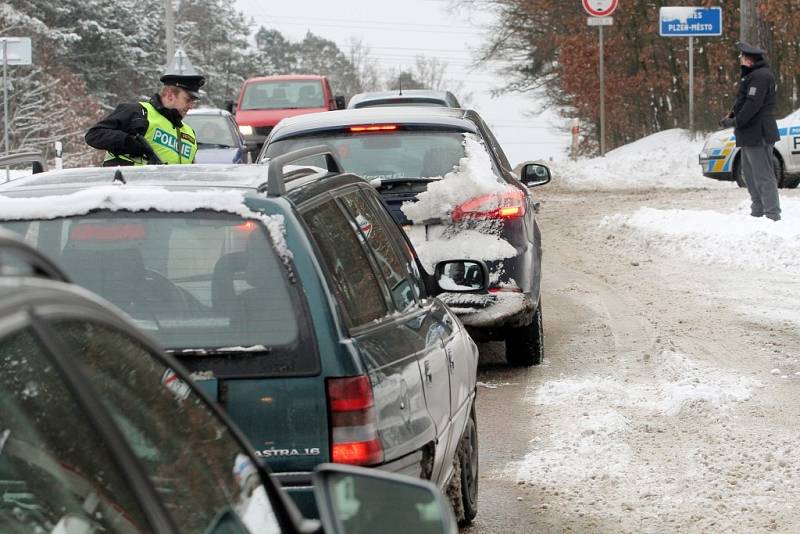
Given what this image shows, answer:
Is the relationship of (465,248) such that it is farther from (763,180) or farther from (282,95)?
(282,95)

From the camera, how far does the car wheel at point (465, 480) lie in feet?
17.5

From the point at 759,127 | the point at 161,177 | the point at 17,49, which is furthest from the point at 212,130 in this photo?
the point at 161,177

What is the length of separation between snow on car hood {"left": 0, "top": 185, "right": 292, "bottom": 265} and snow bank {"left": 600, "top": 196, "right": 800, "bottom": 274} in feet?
33.5

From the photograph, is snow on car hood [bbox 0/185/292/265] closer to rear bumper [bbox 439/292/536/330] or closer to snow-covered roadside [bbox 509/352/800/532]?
snow-covered roadside [bbox 509/352/800/532]

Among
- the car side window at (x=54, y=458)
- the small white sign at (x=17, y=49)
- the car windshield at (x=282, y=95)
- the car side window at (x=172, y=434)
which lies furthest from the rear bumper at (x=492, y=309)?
the car windshield at (x=282, y=95)

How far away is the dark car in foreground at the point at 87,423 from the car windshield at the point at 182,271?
1.67 m

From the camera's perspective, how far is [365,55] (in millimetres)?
136500

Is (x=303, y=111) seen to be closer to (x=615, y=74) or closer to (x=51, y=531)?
(x=615, y=74)

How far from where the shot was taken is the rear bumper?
8430 millimetres

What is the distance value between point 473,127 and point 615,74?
33725mm

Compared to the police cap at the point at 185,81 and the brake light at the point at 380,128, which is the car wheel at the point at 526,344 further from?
the police cap at the point at 185,81

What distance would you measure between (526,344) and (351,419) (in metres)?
5.23

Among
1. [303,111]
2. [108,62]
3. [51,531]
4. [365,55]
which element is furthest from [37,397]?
[365,55]

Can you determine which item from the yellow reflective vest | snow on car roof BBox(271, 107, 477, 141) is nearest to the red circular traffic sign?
snow on car roof BBox(271, 107, 477, 141)
